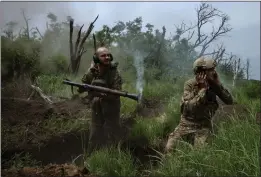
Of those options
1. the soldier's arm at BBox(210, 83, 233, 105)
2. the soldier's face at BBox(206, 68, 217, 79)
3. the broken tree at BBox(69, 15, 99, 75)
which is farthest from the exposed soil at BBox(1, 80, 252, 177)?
the soldier's face at BBox(206, 68, 217, 79)

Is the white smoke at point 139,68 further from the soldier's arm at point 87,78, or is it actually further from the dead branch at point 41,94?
the dead branch at point 41,94

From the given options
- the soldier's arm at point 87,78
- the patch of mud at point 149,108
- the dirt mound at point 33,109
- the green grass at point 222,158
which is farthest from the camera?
the dirt mound at point 33,109

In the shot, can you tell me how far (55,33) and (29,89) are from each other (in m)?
0.83

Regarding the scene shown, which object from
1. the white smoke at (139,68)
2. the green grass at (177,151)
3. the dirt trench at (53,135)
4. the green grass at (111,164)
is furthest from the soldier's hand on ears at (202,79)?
the white smoke at (139,68)

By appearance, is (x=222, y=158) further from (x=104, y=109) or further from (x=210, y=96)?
(x=104, y=109)

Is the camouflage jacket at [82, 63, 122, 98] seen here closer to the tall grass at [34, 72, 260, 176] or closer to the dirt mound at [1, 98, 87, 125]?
the tall grass at [34, 72, 260, 176]

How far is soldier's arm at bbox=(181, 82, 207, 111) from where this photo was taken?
408 centimetres

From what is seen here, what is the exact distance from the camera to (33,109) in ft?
18.0

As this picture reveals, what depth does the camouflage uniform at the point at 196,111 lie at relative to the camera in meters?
4.14

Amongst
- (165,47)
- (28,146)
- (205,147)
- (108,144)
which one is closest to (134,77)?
(165,47)

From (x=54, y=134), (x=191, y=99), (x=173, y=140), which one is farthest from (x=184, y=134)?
(x=54, y=134)

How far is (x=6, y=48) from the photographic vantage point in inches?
202

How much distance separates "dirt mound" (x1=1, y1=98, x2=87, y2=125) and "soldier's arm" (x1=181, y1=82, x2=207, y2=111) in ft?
4.98

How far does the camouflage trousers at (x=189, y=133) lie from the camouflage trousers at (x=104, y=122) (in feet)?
2.49
